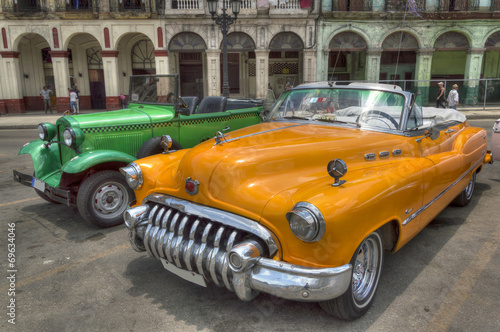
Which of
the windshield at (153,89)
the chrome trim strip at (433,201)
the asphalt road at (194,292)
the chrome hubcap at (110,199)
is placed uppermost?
the windshield at (153,89)

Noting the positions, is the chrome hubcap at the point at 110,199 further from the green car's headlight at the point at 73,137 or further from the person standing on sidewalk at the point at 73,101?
the person standing on sidewalk at the point at 73,101

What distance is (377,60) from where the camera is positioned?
76.7 feet

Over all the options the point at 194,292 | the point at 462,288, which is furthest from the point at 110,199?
the point at 462,288

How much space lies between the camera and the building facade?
22062 mm

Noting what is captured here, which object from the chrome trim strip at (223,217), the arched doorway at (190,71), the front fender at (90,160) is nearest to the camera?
the chrome trim strip at (223,217)

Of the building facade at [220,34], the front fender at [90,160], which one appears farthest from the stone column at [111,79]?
the front fender at [90,160]

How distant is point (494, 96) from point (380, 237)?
2494 cm

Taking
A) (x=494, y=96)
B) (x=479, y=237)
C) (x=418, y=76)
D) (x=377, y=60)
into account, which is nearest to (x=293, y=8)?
(x=377, y=60)

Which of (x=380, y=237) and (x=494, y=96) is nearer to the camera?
(x=380, y=237)

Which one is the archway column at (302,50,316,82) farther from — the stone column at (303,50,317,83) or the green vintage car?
the green vintage car

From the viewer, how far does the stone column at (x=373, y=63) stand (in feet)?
76.1

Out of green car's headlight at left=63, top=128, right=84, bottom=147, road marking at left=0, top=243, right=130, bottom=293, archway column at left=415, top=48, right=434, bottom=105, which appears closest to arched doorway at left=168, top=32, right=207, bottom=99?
archway column at left=415, top=48, right=434, bottom=105

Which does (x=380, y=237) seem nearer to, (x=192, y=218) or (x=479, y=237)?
(x=192, y=218)

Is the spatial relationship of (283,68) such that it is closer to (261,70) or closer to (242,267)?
(261,70)
